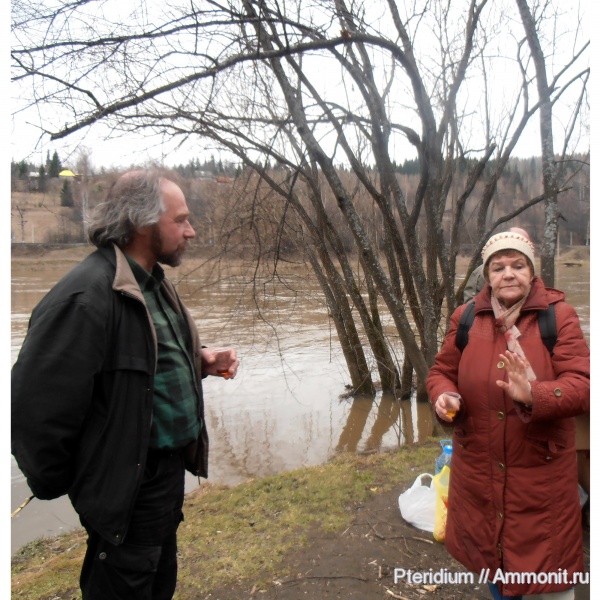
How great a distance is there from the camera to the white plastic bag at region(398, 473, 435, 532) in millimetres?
3439

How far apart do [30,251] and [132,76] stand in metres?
34.3

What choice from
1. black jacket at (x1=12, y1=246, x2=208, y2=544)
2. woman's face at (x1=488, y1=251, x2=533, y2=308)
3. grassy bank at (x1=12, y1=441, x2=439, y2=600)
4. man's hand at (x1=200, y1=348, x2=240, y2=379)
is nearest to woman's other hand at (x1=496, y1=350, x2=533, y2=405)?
woman's face at (x1=488, y1=251, x2=533, y2=308)

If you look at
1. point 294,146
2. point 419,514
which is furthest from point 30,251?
point 419,514

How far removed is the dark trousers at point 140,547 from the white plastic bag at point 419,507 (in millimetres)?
2105

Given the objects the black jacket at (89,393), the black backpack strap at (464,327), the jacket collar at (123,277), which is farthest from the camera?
the black backpack strap at (464,327)

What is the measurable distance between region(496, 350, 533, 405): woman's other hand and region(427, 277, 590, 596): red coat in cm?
6

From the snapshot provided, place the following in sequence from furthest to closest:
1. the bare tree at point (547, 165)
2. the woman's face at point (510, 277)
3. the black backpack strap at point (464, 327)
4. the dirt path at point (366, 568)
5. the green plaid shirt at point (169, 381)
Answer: the bare tree at point (547, 165)
the dirt path at point (366, 568)
the black backpack strap at point (464, 327)
the woman's face at point (510, 277)
the green plaid shirt at point (169, 381)

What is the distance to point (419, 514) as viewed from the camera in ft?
11.4

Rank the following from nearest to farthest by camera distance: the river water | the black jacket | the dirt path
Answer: the black jacket < the dirt path < the river water

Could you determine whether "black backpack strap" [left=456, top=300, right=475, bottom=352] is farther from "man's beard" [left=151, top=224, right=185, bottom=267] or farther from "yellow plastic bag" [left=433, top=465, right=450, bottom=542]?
"yellow plastic bag" [left=433, top=465, right=450, bottom=542]

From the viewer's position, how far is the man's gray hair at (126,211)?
1.90 metres

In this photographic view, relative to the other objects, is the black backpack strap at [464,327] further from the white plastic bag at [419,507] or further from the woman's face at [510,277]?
the white plastic bag at [419,507]

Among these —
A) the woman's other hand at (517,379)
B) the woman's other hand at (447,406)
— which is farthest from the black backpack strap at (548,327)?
the woman's other hand at (447,406)

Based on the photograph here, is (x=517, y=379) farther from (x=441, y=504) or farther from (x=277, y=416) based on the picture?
(x=277, y=416)
